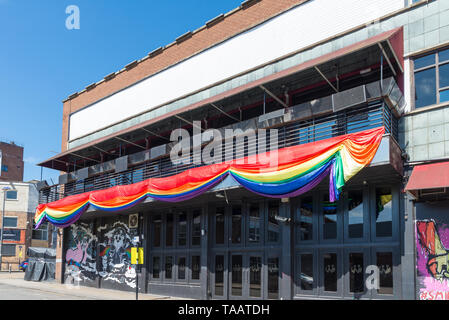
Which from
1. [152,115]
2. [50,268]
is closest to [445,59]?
[152,115]

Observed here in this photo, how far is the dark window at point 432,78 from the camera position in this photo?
13.0 metres

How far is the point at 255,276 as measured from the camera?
16.6 metres

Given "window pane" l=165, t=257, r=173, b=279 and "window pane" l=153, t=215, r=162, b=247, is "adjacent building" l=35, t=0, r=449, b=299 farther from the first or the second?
"window pane" l=165, t=257, r=173, b=279

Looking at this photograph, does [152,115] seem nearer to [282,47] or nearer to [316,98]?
[282,47]

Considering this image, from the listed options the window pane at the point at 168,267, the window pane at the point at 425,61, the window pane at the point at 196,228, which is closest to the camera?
the window pane at the point at 425,61

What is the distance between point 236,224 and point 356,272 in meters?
5.48

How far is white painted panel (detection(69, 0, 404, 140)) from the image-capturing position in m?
15.7

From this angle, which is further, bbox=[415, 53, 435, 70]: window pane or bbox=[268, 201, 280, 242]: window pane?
bbox=[268, 201, 280, 242]: window pane

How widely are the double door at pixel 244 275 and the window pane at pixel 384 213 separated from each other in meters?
4.01

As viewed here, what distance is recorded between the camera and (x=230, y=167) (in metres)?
15.2

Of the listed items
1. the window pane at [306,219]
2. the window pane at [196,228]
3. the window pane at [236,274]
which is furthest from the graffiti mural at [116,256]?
the window pane at [306,219]

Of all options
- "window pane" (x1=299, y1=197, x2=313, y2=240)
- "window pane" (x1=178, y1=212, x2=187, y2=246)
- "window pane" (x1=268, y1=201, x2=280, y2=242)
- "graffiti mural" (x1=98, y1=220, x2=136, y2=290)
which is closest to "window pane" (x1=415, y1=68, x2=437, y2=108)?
"window pane" (x1=299, y1=197, x2=313, y2=240)

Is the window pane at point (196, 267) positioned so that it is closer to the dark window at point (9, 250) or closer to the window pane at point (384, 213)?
the window pane at point (384, 213)

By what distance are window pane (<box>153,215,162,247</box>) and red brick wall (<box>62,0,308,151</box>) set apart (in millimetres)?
7892
